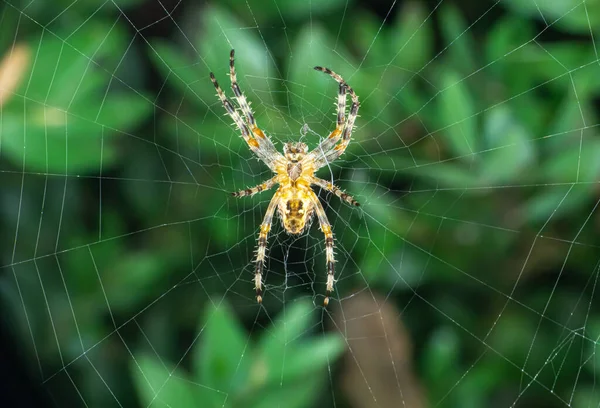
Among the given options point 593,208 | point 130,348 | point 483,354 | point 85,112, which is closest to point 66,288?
point 130,348

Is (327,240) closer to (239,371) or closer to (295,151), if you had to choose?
(295,151)

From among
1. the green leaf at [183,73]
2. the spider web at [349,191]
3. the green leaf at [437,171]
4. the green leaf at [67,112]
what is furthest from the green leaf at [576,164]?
the green leaf at [67,112]

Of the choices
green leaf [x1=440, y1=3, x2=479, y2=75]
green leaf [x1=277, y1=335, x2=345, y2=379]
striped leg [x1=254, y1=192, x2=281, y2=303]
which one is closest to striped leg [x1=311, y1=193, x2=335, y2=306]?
striped leg [x1=254, y1=192, x2=281, y2=303]

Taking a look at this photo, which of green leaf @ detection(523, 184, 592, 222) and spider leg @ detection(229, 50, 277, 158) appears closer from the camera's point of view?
green leaf @ detection(523, 184, 592, 222)

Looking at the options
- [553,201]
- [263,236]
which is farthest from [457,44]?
[263,236]

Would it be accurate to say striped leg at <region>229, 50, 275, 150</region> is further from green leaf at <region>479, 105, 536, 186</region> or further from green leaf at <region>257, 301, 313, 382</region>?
green leaf at <region>479, 105, 536, 186</region>
